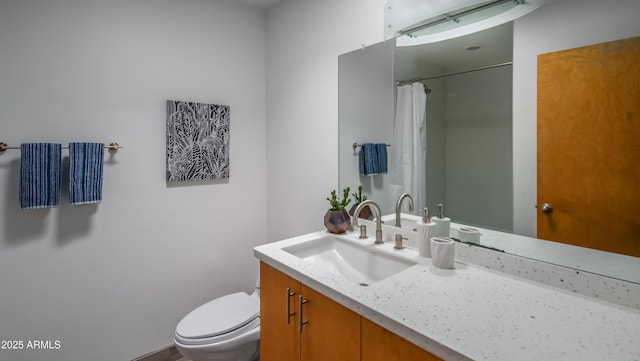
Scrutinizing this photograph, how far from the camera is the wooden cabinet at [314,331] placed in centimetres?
84

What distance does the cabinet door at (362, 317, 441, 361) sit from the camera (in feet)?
2.50

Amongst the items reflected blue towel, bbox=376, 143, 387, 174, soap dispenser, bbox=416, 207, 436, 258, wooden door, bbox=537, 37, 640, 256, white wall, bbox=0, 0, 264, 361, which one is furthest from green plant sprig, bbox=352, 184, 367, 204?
white wall, bbox=0, 0, 264, 361

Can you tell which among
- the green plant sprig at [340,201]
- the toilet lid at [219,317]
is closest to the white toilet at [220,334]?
the toilet lid at [219,317]

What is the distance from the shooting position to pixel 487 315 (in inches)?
32.4

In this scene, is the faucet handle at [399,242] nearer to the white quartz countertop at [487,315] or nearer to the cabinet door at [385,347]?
the white quartz countertop at [487,315]

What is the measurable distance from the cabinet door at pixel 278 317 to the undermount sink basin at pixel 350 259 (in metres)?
0.18

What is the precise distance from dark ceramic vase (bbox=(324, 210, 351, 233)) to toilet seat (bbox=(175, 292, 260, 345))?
0.67m

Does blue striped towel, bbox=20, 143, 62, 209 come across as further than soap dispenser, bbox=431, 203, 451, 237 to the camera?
Yes

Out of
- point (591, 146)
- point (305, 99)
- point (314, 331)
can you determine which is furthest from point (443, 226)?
point (305, 99)

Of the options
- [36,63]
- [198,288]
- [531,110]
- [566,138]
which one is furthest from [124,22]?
[566,138]

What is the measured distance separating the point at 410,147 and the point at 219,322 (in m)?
1.39

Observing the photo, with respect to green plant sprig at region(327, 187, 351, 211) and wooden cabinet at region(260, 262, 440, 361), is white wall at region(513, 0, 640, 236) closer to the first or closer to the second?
wooden cabinet at region(260, 262, 440, 361)

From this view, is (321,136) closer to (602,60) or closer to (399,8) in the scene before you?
(399,8)

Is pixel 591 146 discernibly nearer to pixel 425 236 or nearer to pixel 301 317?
pixel 425 236
